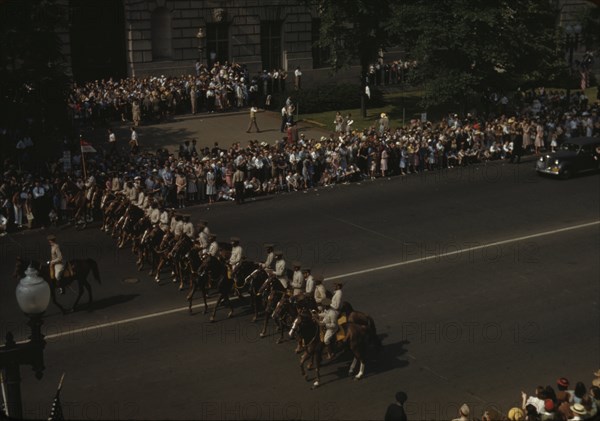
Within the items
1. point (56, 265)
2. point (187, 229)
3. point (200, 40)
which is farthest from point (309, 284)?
point (200, 40)

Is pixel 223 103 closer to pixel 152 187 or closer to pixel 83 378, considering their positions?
pixel 152 187

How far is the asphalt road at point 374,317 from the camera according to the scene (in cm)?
1919

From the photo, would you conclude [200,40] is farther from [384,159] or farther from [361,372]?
[361,372]

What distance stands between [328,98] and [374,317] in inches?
1192

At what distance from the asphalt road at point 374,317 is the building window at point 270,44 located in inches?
938

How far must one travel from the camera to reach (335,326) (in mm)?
20438

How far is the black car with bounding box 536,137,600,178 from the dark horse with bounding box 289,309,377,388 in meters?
21.9

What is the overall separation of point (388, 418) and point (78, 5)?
41.8 metres

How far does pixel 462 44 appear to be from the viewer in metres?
45.3

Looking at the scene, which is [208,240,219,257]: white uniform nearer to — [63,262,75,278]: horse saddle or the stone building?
[63,262,75,278]: horse saddle

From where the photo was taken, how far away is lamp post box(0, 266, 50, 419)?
1055cm

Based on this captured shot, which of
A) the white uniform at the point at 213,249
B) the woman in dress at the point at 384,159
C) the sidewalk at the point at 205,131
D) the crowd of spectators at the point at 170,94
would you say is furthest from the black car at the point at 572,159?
the white uniform at the point at 213,249

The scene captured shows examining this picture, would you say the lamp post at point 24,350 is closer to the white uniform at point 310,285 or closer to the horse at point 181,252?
the white uniform at point 310,285

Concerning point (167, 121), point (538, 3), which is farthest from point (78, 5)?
point (538, 3)
